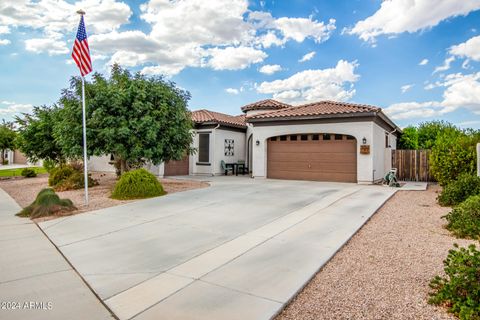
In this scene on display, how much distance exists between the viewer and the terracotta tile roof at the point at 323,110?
13.9 m

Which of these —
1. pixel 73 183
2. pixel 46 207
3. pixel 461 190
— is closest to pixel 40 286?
pixel 46 207

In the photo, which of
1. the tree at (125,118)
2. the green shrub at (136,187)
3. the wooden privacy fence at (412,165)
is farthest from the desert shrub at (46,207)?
the wooden privacy fence at (412,165)

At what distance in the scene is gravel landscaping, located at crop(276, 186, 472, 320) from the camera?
3008 mm

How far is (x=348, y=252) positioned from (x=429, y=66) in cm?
1520

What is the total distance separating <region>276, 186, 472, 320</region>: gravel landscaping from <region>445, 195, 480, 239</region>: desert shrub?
22cm

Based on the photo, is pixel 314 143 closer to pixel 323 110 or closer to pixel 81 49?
pixel 323 110

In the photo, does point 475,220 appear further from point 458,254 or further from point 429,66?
point 429,66

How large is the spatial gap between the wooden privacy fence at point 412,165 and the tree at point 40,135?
17.7 meters

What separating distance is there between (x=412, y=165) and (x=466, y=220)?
1136 cm

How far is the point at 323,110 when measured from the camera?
1489 cm

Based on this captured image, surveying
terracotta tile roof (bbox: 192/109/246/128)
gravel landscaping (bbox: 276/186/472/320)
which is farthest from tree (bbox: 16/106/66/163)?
gravel landscaping (bbox: 276/186/472/320)

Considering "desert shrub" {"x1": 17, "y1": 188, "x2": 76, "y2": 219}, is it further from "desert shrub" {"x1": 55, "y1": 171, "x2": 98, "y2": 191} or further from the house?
the house

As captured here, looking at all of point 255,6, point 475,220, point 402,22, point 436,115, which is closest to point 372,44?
point 402,22

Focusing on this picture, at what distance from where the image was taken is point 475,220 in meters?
5.87
